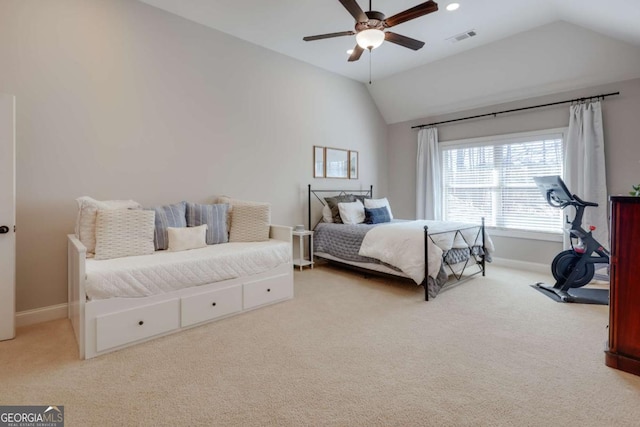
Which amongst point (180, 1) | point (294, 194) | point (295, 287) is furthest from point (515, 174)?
point (180, 1)

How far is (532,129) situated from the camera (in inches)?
180

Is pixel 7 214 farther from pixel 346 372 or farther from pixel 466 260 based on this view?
pixel 466 260

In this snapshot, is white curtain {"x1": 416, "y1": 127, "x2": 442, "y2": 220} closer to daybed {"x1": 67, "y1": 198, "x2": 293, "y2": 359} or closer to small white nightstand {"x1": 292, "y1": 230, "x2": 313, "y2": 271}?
small white nightstand {"x1": 292, "y1": 230, "x2": 313, "y2": 271}

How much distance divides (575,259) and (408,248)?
1827 millimetres

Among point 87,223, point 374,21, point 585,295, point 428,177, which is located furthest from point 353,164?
point 87,223

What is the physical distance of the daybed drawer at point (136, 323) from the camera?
224cm

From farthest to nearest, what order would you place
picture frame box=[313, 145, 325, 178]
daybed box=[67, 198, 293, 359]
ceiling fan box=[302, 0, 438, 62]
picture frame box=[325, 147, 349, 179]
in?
picture frame box=[325, 147, 349, 179]
picture frame box=[313, 145, 325, 178]
ceiling fan box=[302, 0, 438, 62]
daybed box=[67, 198, 293, 359]

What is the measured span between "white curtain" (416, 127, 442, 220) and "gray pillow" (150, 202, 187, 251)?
408cm

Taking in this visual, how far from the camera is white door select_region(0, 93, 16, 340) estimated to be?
7.97ft

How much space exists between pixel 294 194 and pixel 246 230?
1.36 metres

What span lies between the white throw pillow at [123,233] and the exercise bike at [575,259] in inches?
159

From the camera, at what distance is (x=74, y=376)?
197cm

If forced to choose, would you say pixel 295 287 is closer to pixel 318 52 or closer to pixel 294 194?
pixel 294 194

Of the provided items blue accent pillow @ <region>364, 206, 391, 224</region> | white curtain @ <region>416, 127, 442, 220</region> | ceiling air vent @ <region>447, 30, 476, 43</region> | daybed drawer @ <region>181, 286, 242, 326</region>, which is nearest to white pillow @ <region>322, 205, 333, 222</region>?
blue accent pillow @ <region>364, 206, 391, 224</region>
